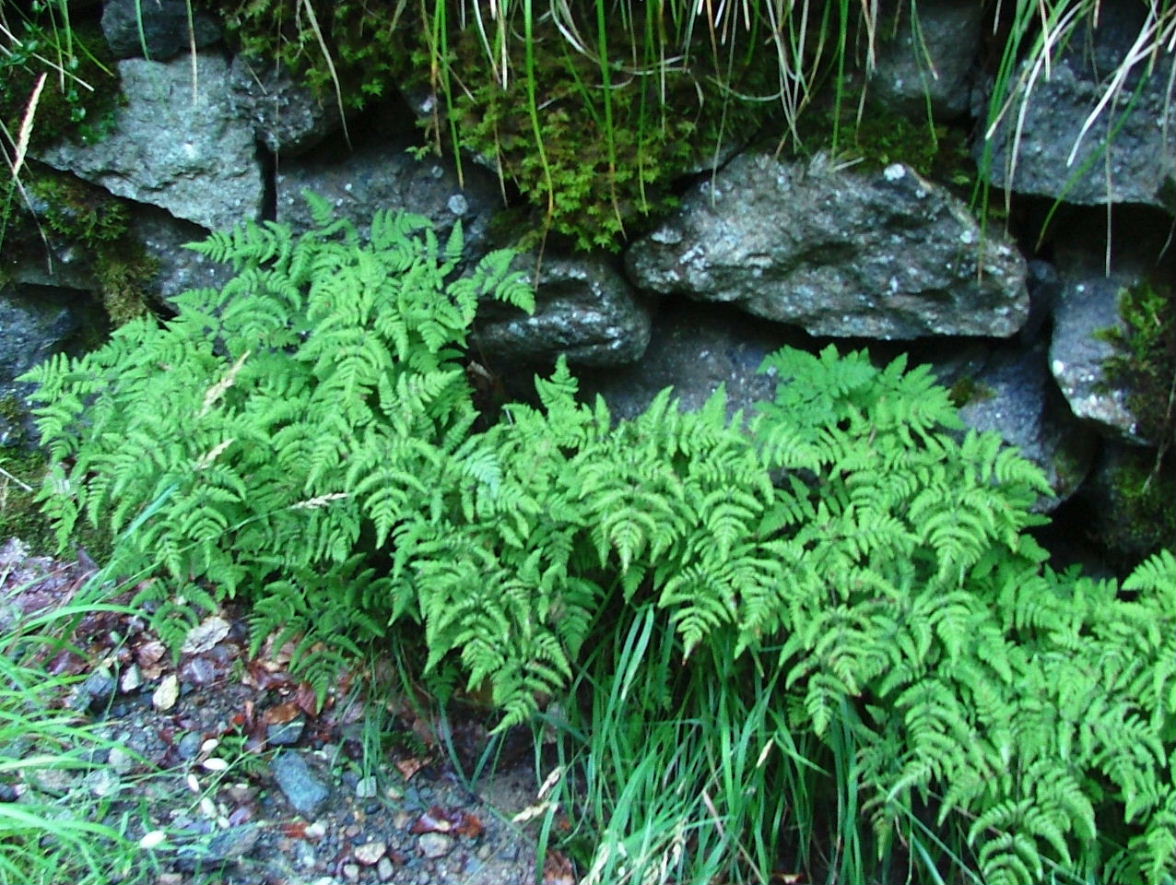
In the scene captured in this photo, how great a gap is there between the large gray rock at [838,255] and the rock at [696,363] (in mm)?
210

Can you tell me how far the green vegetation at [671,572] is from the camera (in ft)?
9.25

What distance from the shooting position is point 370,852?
3023 millimetres

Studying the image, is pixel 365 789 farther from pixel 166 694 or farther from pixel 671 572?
pixel 671 572

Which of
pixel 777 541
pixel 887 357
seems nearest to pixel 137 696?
pixel 777 541

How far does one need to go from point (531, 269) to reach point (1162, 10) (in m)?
1.92

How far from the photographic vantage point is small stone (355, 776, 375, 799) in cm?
314

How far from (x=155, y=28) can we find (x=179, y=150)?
39 cm

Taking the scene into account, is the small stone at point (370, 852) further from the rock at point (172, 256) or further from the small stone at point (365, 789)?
the rock at point (172, 256)

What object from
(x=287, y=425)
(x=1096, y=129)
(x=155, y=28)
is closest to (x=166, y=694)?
(x=287, y=425)

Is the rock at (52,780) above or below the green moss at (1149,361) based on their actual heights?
below

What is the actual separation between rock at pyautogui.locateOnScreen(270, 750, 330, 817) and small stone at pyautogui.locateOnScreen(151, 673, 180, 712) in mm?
380

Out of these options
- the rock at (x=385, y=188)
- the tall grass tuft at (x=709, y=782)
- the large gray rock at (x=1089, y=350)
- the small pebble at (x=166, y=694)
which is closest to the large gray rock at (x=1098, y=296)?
the large gray rock at (x=1089, y=350)

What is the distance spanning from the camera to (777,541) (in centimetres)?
293

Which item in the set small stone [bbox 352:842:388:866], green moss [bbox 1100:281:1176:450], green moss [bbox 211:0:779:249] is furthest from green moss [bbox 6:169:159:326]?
green moss [bbox 1100:281:1176:450]
